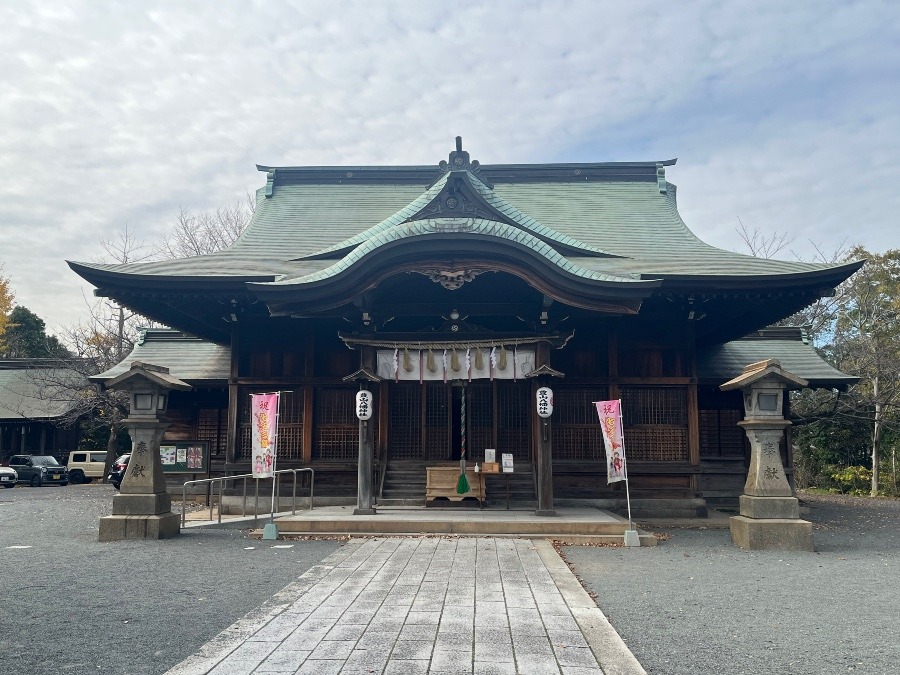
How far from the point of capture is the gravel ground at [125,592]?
16.0ft

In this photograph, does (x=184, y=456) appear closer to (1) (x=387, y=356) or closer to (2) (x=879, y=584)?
(1) (x=387, y=356)

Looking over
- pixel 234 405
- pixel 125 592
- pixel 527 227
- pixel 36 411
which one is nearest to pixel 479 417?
pixel 527 227

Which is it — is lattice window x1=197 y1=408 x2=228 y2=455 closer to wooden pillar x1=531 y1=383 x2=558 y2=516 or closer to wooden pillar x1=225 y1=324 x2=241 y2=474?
wooden pillar x1=225 y1=324 x2=241 y2=474

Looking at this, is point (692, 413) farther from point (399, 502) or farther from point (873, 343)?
point (873, 343)

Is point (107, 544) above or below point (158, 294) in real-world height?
below

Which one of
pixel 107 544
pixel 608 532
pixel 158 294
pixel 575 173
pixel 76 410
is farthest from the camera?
pixel 76 410

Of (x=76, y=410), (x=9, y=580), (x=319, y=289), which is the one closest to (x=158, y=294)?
(x=319, y=289)

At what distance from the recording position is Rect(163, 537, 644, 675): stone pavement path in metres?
4.54

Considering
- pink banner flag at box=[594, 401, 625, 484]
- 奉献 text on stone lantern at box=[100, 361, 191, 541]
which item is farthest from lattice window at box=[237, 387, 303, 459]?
pink banner flag at box=[594, 401, 625, 484]

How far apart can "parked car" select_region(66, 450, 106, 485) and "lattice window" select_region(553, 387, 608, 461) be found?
23311 millimetres

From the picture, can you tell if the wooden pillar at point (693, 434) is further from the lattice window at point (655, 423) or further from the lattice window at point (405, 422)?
the lattice window at point (405, 422)

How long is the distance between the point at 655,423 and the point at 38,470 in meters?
24.6

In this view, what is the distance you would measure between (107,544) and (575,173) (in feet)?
50.2

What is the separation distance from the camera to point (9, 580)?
24.1 feet
